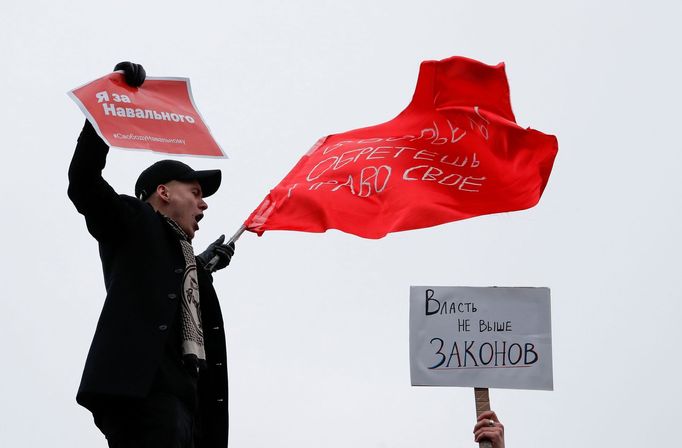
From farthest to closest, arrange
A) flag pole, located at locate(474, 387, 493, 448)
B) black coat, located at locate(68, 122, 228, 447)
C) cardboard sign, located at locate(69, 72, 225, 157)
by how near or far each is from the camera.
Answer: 1. flag pole, located at locate(474, 387, 493, 448)
2. cardboard sign, located at locate(69, 72, 225, 157)
3. black coat, located at locate(68, 122, 228, 447)

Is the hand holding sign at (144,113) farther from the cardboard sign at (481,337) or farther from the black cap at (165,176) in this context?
the cardboard sign at (481,337)

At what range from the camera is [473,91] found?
10.8m

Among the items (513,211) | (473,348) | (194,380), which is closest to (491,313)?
(473,348)

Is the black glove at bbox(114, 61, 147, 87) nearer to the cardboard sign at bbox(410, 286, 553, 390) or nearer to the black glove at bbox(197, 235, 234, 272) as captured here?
the black glove at bbox(197, 235, 234, 272)

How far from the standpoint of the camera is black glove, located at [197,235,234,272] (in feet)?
27.4

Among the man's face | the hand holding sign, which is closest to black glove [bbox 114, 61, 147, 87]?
the hand holding sign

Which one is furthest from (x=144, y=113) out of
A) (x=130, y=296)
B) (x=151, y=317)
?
(x=151, y=317)

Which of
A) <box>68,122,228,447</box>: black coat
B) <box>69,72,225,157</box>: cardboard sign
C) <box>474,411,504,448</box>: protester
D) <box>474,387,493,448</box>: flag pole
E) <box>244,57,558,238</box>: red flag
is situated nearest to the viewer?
<box>68,122,228,447</box>: black coat

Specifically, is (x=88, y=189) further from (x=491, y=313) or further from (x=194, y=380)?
(x=491, y=313)

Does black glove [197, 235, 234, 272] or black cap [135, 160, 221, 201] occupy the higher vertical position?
black cap [135, 160, 221, 201]

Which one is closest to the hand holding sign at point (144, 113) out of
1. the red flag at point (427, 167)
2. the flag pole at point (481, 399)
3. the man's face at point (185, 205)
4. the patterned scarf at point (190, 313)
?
the man's face at point (185, 205)

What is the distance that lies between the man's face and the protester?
2.04 metres

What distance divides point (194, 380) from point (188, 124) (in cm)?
158

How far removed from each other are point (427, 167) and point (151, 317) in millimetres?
4062
